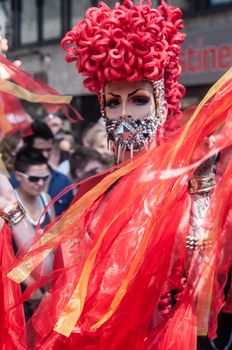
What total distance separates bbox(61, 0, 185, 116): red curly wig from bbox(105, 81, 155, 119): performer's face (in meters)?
0.03

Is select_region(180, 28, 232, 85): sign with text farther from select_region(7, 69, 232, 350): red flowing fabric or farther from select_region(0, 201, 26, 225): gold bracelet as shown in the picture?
select_region(7, 69, 232, 350): red flowing fabric

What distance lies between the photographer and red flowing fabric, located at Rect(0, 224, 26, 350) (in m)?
1.97

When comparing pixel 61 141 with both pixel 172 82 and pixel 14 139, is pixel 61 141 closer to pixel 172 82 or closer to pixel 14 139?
pixel 14 139

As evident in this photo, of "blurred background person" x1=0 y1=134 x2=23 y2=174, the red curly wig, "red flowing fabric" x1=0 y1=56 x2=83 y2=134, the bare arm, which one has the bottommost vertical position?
"blurred background person" x1=0 y1=134 x2=23 y2=174

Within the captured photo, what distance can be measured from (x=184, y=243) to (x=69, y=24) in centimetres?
966

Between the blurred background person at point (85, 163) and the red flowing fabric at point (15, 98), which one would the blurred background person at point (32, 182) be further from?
the blurred background person at point (85, 163)

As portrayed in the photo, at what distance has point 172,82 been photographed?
7.57ft

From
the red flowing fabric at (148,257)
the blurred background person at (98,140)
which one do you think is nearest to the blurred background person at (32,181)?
the blurred background person at (98,140)

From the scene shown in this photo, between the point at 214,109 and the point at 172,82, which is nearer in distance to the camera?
the point at 214,109

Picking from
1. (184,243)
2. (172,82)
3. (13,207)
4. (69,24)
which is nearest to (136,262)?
(184,243)

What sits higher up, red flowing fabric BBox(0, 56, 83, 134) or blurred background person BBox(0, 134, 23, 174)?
red flowing fabric BBox(0, 56, 83, 134)

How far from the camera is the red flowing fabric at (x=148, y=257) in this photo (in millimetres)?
1763

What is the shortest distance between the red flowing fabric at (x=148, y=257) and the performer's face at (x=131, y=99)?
1.11 ft

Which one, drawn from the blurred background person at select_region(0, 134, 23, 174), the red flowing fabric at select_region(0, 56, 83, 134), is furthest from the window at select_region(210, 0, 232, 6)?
the red flowing fabric at select_region(0, 56, 83, 134)
